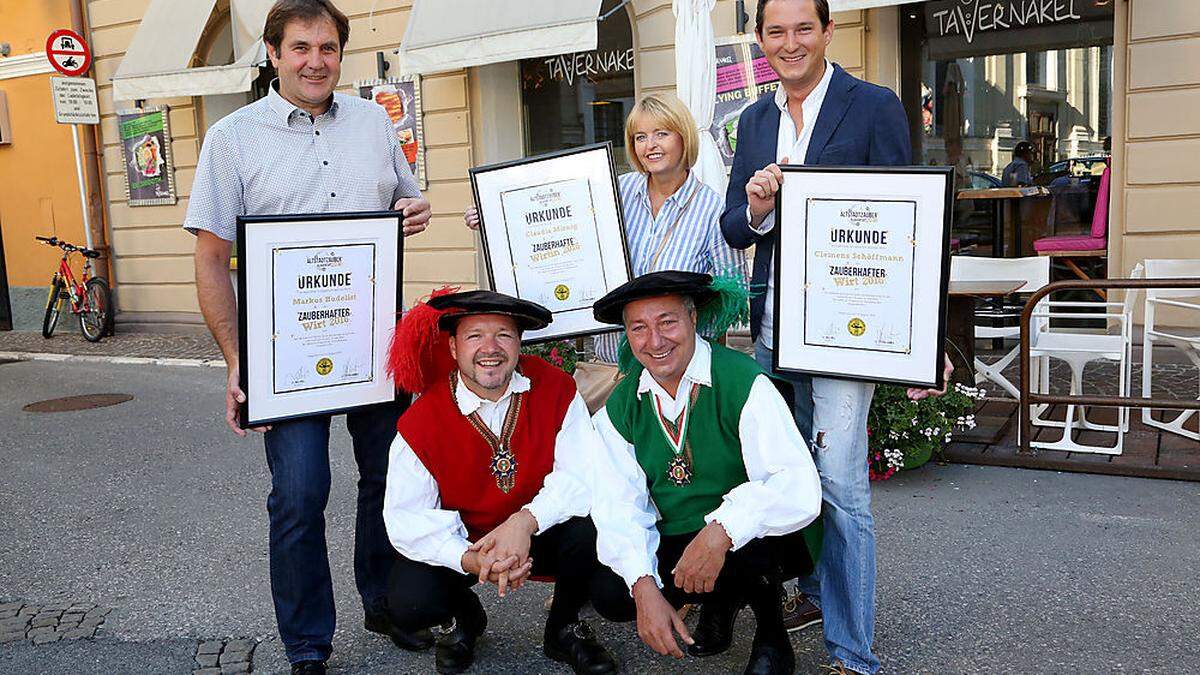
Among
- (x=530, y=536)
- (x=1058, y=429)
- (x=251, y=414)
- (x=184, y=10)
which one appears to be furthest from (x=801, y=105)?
(x=184, y=10)

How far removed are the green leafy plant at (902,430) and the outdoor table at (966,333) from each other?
698 mm

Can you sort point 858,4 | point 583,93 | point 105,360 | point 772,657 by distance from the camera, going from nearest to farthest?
point 772,657 < point 858,4 < point 583,93 < point 105,360

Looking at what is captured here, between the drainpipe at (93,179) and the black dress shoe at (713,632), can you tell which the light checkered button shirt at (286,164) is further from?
the drainpipe at (93,179)

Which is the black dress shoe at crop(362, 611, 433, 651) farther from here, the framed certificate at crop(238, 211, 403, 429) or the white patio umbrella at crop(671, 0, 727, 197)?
the white patio umbrella at crop(671, 0, 727, 197)

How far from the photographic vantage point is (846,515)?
10.3 ft

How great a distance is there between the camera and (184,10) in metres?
12.8

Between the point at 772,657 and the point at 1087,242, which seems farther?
the point at 1087,242

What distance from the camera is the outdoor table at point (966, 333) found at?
242 inches

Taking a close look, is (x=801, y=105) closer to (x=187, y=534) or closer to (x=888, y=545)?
(x=888, y=545)

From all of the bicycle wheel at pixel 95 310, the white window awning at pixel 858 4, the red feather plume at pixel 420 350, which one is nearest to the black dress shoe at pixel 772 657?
the red feather plume at pixel 420 350

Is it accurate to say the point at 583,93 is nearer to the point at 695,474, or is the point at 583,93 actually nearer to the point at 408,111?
the point at 408,111

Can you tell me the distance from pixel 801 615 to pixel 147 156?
477 inches

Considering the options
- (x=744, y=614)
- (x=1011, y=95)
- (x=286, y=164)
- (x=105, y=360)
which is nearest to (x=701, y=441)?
(x=744, y=614)

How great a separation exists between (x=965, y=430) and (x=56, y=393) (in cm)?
Answer: 766
